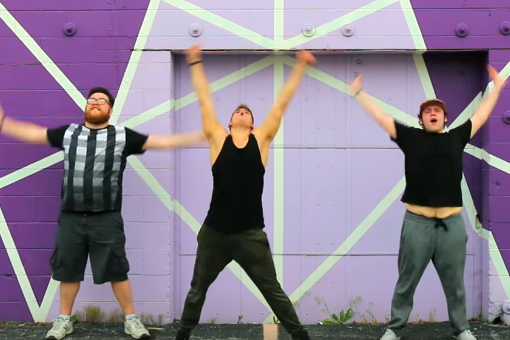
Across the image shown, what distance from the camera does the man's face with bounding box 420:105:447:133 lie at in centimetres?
493

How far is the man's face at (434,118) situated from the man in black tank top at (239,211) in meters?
0.97

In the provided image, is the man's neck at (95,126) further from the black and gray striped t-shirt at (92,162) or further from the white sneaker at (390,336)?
the white sneaker at (390,336)

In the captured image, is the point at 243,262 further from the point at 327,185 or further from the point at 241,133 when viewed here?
the point at 327,185

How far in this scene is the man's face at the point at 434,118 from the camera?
493cm

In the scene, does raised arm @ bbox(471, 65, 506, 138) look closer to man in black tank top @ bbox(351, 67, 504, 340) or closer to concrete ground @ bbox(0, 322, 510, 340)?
man in black tank top @ bbox(351, 67, 504, 340)

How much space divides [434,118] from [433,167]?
0.36 metres

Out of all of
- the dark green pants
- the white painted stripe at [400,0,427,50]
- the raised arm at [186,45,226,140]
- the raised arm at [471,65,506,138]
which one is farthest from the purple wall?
the dark green pants

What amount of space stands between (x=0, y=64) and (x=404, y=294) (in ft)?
12.4

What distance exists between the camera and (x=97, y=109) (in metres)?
5.19

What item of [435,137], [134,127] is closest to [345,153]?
[435,137]

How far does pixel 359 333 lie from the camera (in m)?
5.48

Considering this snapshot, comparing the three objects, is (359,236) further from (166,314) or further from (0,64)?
(0,64)

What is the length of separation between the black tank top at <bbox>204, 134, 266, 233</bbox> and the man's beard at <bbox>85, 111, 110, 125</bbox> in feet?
3.60

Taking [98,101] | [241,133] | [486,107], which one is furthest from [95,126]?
A: [486,107]
